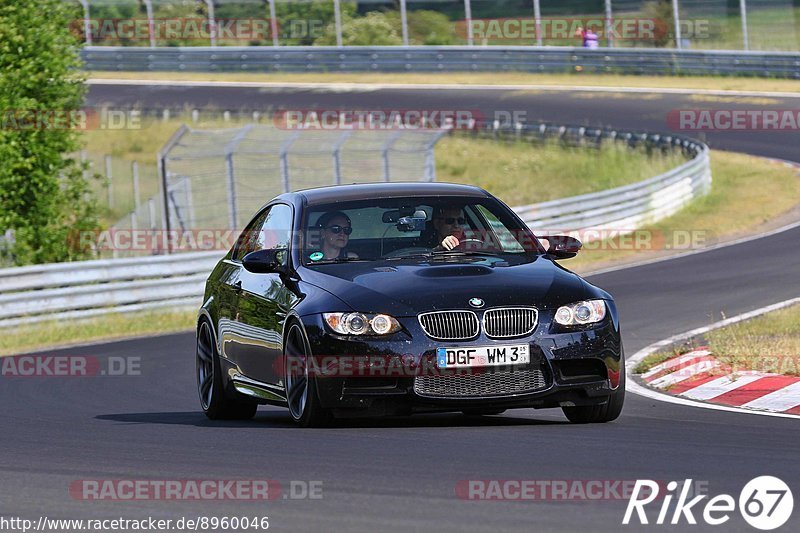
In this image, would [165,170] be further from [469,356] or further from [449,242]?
[469,356]

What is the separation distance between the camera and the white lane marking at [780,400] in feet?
32.4

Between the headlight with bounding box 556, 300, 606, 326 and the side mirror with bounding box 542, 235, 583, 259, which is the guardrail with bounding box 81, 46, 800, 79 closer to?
the side mirror with bounding box 542, 235, 583, 259

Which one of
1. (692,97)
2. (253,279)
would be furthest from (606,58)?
(253,279)

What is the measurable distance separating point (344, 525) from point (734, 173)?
91.3 ft

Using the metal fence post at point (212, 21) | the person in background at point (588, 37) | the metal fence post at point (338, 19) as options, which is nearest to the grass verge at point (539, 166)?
the person in background at point (588, 37)

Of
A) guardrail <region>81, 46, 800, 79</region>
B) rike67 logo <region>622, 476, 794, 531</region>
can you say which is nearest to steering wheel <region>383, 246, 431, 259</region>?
rike67 logo <region>622, 476, 794, 531</region>

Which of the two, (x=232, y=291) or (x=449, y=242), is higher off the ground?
(x=449, y=242)

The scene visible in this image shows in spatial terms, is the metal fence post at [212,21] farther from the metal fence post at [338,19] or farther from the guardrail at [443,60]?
the metal fence post at [338,19]

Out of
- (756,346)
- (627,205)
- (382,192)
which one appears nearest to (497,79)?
(627,205)

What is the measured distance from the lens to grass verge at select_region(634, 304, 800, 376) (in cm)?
1162

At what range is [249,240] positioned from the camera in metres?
11.0

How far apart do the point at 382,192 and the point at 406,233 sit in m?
0.45

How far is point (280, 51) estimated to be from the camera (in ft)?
174

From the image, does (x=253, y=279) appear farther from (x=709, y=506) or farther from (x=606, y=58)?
(x=606, y=58)
